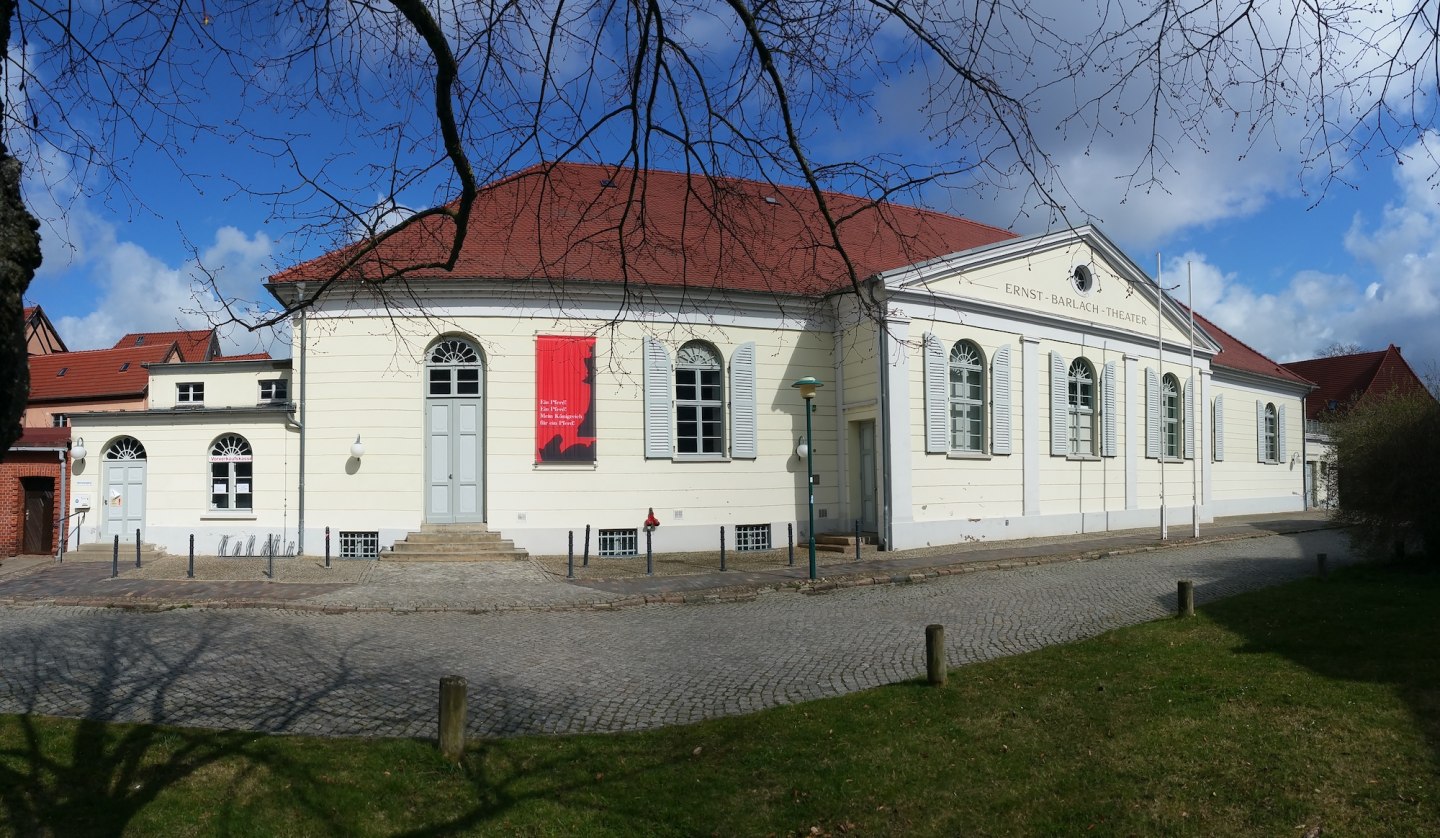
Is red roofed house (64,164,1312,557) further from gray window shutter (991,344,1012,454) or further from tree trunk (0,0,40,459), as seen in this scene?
tree trunk (0,0,40,459)

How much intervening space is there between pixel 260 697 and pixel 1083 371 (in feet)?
71.4

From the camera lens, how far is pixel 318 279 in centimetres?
525

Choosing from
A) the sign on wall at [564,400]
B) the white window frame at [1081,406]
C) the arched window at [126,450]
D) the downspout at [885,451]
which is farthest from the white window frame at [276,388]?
the white window frame at [1081,406]

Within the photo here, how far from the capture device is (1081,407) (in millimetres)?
23844

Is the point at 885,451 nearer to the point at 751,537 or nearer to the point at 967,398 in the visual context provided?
the point at 967,398

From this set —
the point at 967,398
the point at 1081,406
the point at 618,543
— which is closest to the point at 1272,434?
the point at 1081,406

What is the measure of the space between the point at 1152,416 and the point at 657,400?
1524 centimetres

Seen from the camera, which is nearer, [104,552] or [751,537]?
[104,552]

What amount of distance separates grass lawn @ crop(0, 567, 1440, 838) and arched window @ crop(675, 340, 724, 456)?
12.6 meters

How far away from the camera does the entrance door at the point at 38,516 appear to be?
816 inches

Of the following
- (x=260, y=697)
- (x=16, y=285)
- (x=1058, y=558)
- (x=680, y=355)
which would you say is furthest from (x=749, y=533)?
(x=16, y=285)

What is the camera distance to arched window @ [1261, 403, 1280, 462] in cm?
3344

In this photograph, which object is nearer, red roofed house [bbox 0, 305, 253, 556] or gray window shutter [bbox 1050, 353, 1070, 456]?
red roofed house [bbox 0, 305, 253, 556]

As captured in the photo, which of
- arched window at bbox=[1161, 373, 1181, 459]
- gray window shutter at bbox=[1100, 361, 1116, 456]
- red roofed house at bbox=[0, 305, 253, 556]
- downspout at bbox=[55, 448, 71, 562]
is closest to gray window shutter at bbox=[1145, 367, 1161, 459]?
arched window at bbox=[1161, 373, 1181, 459]
